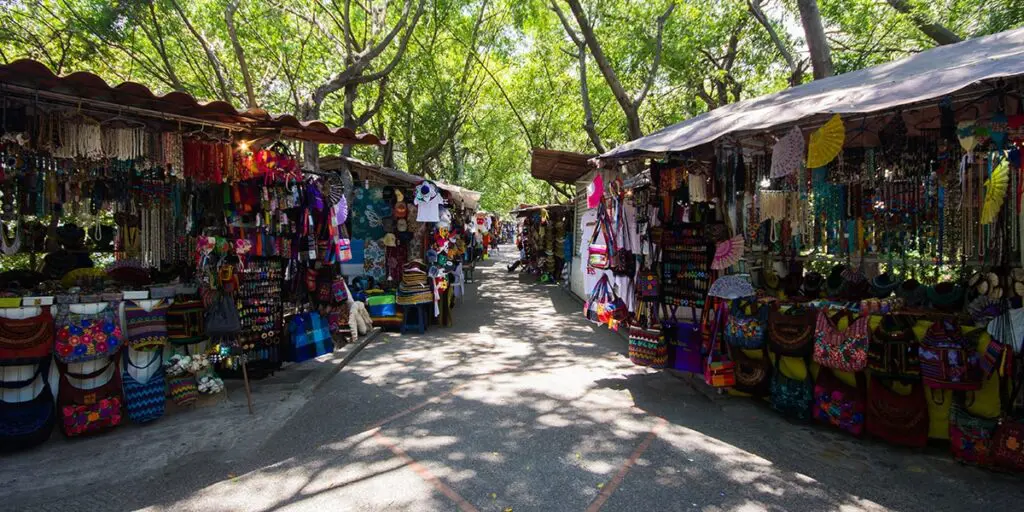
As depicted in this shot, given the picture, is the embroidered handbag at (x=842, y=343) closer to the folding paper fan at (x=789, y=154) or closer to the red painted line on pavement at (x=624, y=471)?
the folding paper fan at (x=789, y=154)

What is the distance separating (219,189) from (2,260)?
632 centimetres

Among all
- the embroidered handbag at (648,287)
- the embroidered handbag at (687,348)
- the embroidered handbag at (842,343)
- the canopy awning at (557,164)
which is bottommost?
the embroidered handbag at (687,348)

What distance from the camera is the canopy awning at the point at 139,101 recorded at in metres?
3.89

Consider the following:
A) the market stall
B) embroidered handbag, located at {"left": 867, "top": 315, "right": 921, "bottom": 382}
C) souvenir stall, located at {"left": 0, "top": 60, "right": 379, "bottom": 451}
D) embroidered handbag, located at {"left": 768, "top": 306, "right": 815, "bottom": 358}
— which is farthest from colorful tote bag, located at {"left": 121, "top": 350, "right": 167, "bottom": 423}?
embroidered handbag, located at {"left": 867, "top": 315, "right": 921, "bottom": 382}

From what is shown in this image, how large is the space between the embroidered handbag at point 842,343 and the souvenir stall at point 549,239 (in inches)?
454

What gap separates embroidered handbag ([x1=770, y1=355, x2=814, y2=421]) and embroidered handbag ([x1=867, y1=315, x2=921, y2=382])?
1.98 feet

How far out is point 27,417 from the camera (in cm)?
417

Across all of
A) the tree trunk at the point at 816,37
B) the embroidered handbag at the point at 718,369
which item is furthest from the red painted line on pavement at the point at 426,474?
the tree trunk at the point at 816,37

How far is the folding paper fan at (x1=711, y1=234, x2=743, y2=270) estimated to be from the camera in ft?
17.1

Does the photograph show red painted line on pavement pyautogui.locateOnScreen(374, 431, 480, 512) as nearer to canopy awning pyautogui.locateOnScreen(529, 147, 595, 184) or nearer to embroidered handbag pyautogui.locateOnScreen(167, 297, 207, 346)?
embroidered handbag pyautogui.locateOnScreen(167, 297, 207, 346)

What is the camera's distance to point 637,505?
3402 mm

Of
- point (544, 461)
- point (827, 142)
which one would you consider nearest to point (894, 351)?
point (827, 142)

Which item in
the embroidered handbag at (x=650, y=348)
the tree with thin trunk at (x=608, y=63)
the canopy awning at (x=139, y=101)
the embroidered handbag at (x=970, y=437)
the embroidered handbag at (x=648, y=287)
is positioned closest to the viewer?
the embroidered handbag at (x=970, y=437)

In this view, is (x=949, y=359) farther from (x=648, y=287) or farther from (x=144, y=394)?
(x=144, y=394)
